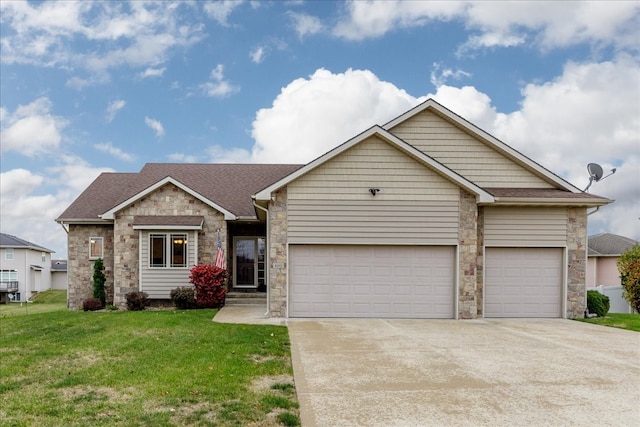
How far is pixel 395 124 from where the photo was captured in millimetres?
13547

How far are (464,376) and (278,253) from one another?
667 cm

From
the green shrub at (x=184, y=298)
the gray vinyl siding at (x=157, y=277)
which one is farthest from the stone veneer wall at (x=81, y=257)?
the green shrub at (x=184, y=298)

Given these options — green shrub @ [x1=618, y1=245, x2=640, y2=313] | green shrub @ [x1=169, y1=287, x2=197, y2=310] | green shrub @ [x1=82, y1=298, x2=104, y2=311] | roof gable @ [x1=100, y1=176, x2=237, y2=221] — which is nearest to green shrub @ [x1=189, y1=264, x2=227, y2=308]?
green shrub @ [x1=169, y1=287, x2=197, y2=310]

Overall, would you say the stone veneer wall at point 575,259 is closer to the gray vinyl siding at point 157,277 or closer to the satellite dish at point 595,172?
the satellite dish at point 595,172

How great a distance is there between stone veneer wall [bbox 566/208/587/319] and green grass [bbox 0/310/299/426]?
870 cm

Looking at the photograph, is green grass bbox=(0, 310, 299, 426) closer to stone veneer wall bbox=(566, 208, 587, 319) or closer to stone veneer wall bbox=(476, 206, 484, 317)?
stone veneer wall bbox=(476, 206, 484, 317)

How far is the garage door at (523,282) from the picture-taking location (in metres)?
12.8

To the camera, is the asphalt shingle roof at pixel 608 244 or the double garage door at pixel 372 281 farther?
the asphalt shingle roof at pixel 608 244

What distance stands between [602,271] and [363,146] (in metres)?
22.8

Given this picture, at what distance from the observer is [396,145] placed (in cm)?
1193

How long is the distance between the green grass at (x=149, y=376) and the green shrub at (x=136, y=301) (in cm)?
461

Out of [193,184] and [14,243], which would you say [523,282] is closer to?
[193,184]

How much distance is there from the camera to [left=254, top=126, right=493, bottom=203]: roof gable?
11797 millimetres

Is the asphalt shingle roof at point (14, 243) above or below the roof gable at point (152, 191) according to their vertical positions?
below
